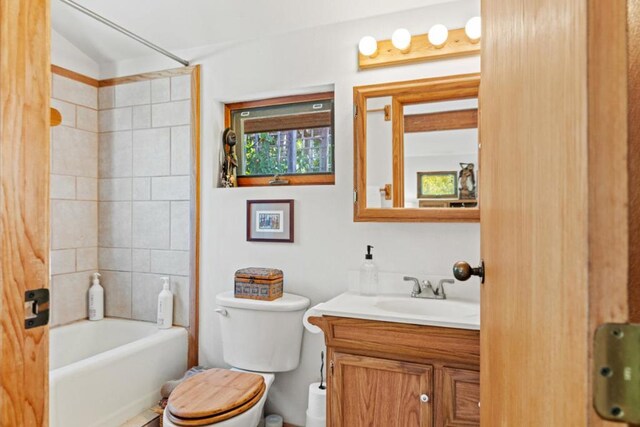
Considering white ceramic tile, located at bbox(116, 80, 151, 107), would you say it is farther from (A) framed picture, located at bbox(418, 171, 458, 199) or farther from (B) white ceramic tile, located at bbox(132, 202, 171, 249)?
(A) framed picture, located at bbox(418, 171, 458, 199)

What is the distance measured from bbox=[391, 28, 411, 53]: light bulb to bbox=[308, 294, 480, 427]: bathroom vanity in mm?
1247

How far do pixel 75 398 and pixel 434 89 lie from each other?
2148 millimetres

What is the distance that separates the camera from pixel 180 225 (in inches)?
98.0

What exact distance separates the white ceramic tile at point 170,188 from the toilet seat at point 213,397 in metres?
1.09

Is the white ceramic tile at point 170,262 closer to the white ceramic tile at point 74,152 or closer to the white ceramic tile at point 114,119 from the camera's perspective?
the white ceramic tile at point 74,152

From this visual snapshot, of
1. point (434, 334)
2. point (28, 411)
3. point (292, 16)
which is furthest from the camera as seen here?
point (292, 16)

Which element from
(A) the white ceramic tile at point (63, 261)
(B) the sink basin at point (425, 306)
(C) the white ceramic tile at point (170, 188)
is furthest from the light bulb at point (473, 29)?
(A) the white ceramic tile at point (63, 261)

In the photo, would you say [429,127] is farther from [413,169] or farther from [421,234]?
[421,234]

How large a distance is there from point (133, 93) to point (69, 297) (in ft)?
4.42

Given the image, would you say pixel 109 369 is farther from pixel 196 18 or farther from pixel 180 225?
pixel 196 18

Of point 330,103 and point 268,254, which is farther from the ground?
point 330,103

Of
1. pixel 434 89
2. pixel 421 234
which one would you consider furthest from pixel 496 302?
pixel 434 89

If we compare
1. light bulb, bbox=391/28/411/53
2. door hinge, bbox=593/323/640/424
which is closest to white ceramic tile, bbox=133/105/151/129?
light bulb, bbox=391/28/411/53

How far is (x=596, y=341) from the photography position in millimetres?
336
